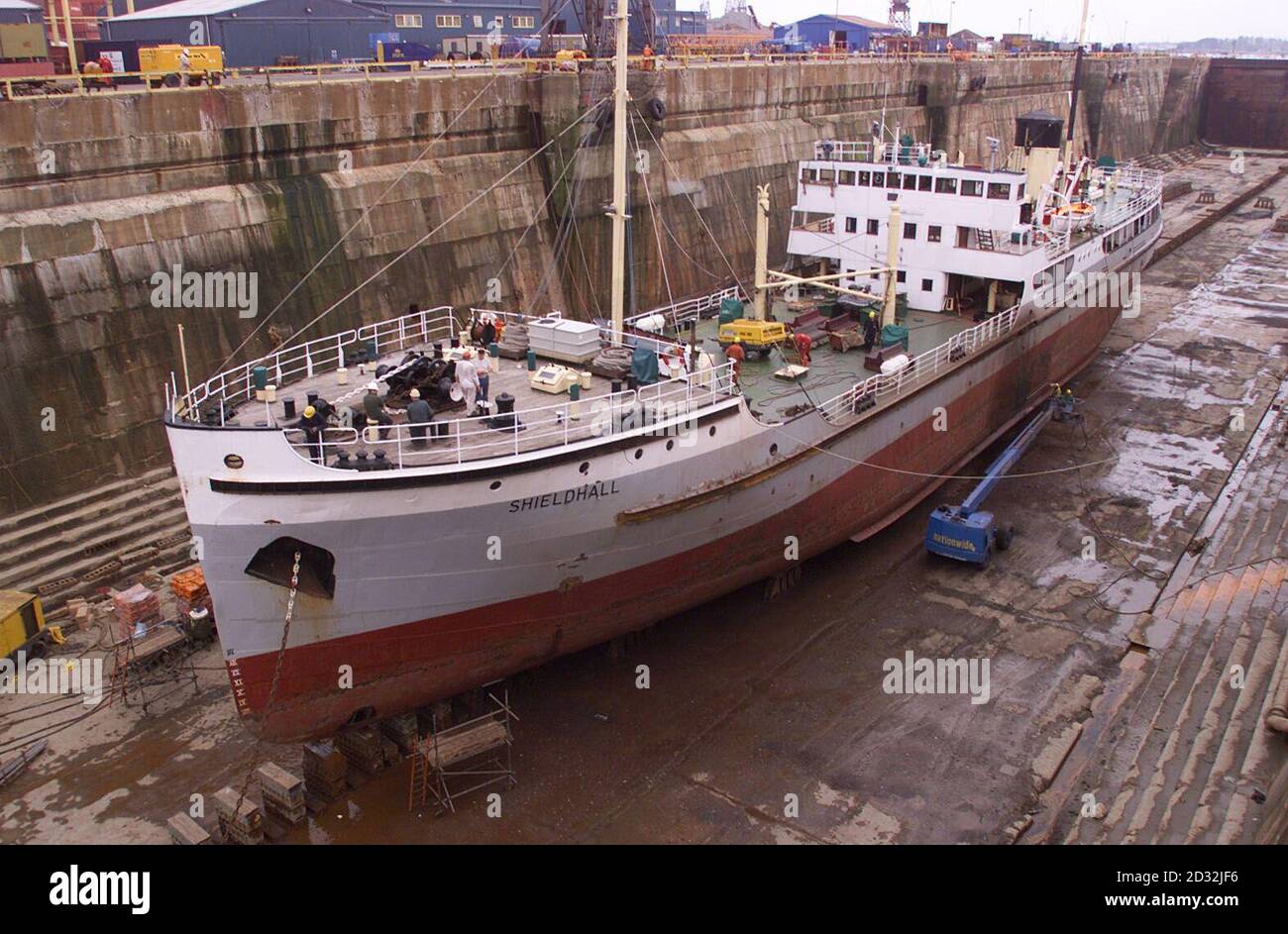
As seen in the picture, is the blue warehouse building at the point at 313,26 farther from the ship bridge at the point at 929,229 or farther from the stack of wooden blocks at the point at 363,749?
the stack of wooden blocks at the point at 363,749

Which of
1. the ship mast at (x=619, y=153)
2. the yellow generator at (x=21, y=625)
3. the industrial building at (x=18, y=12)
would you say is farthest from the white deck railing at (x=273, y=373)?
the industrial building at (x=18, y=12)

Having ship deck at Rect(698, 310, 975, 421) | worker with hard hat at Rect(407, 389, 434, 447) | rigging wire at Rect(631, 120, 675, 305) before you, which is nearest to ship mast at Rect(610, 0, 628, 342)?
ship deck at Rect(698, 310, 975, 421)

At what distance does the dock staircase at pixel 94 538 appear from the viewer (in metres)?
17.8

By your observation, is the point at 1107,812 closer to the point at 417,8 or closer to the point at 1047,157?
the point at 1047,157

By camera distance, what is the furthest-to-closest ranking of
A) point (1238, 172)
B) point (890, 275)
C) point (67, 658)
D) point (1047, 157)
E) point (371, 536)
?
point (1238, 172), point (1047, 157), point (890, 275), point (67, 658), point (371, 536)

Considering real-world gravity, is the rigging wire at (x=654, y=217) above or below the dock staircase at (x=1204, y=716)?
above

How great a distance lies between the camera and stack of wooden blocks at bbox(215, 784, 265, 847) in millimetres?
12508

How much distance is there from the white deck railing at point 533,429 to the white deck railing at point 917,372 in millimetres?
3276

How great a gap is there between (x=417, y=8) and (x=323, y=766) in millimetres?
45035

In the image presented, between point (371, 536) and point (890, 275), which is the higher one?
point (890, 275)

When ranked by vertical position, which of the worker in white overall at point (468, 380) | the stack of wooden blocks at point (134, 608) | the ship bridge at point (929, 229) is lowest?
the stack of wooden blocks at point (134, 608)

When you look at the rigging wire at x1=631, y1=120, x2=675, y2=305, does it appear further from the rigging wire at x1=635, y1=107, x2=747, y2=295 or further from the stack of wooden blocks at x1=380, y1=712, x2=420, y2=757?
the stack of wooden blocks at x1=380, y1=712, x2=420, y2=757

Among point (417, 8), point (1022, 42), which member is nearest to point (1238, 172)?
point (1022, 42)

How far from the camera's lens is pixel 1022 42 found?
286ft
